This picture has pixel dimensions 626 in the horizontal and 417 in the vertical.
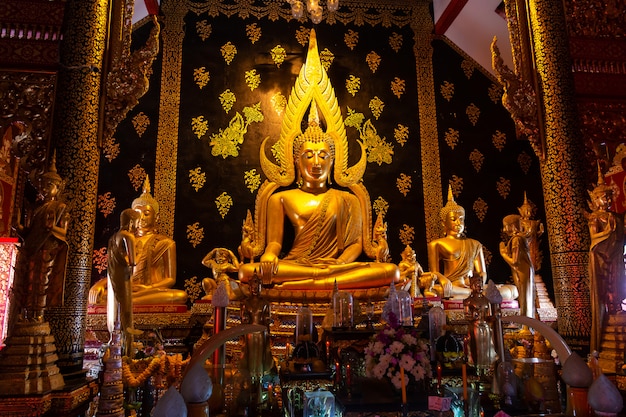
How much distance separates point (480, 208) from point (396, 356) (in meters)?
4.53

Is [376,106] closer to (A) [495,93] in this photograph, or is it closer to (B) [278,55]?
(B) [278,55]

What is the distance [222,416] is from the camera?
2.20 metres

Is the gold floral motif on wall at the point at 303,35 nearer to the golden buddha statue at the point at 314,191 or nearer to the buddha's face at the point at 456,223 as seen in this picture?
the golden buddha statue at the point at 314,191

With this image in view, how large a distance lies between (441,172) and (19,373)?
533 centimetres

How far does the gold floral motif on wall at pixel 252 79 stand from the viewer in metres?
6.69

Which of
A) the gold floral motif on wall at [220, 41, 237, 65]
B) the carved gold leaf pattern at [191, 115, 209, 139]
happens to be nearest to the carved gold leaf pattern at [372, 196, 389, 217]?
the carved gold leaf pattern at [191, 115, 209, 139]

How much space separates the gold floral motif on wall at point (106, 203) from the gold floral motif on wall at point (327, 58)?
11.1ft

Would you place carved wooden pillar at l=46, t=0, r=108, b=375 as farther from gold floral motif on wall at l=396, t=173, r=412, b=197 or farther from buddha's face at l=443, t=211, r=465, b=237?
buddha's face at l=443, t=211, r=465, b=237

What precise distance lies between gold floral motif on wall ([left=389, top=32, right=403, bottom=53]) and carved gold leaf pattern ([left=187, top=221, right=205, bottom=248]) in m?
3.76

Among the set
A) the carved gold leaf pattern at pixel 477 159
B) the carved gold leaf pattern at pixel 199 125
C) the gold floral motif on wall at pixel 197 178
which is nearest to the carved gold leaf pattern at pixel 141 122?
the carved gold leaf pattern at pixel 199 125

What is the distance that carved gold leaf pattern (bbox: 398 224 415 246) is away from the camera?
6371 millimetres

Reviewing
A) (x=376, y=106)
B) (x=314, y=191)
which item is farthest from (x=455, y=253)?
(x=376, y=106)

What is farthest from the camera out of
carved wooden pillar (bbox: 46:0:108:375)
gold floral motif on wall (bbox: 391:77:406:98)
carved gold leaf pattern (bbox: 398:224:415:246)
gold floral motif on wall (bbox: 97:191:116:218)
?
gold floral motif on wall (bbox: 391:77:406:98)

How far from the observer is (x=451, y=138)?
6734mm
